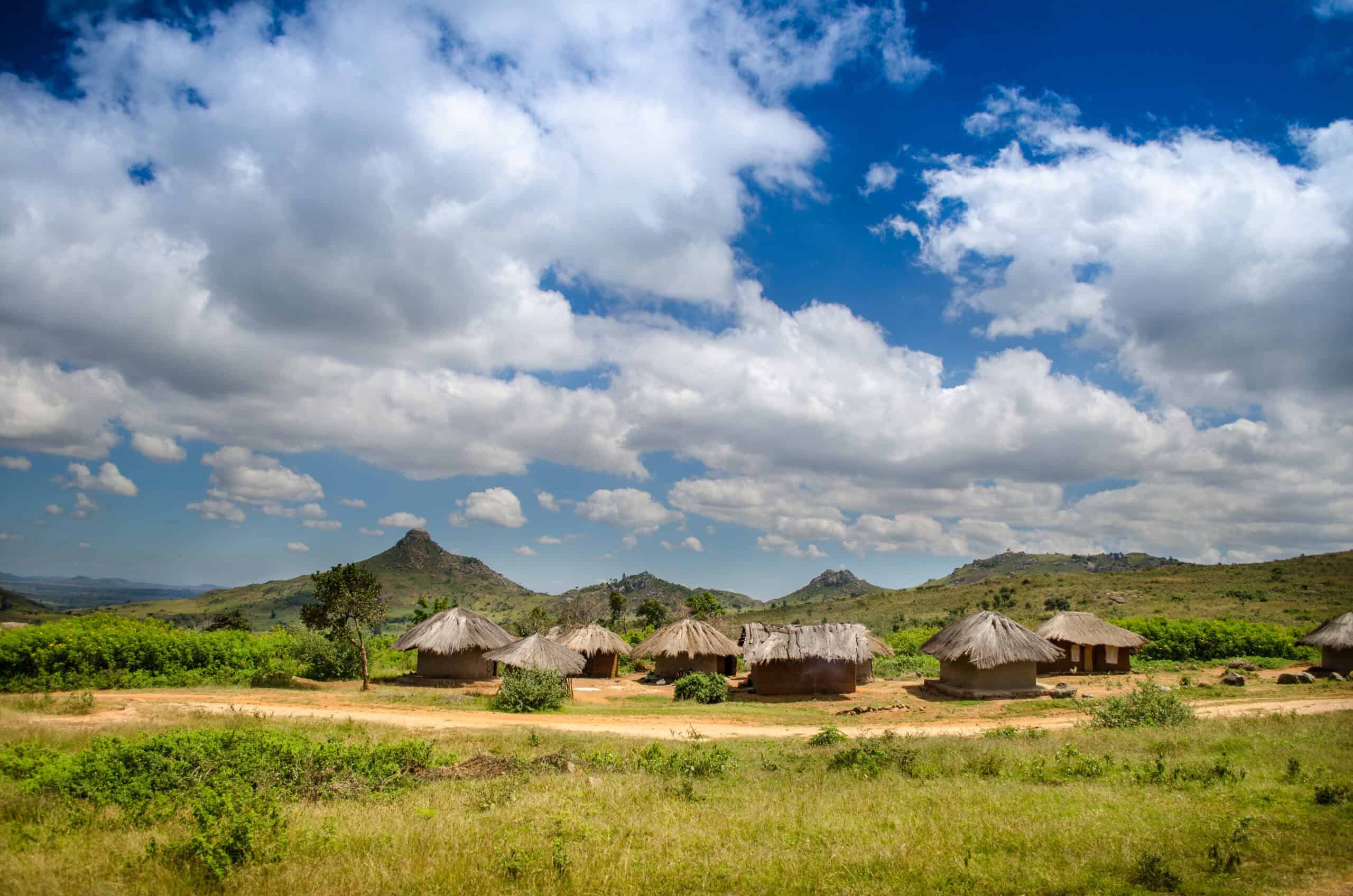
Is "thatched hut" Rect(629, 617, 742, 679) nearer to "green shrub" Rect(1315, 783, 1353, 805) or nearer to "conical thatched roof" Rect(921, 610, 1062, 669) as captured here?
"conical thatched roof" Rect(921, 610, 1062, 669)

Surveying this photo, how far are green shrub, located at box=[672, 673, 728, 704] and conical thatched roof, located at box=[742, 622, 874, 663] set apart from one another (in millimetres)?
1940

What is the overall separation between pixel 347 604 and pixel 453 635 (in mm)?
4707

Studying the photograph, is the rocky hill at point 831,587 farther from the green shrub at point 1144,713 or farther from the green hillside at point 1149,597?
the green shrub at point 1144,713

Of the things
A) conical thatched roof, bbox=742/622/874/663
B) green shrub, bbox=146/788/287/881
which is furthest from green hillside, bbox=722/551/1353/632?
green shrub, bbox=146/788/287/881

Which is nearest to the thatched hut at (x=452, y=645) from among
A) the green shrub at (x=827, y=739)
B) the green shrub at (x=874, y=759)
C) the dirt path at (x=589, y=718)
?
the dirt path at (x=589, y=718)

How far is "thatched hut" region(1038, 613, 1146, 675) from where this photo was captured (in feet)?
106

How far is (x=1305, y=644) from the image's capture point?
30.6 m

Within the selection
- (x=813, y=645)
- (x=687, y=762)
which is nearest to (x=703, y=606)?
(x=813, y=645)

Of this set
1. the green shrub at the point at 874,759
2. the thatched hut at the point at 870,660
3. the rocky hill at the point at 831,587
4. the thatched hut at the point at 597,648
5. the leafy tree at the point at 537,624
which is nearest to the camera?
the green shrub at the point at 874,759

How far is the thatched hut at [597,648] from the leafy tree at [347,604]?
10220 mm

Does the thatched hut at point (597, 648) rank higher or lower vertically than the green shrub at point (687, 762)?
lower

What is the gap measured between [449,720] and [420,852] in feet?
43.8

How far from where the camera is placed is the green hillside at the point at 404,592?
9825 cm

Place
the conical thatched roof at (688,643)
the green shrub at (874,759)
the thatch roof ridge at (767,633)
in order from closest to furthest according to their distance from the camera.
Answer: the green shrub at (874,759) < the thatch roof ridge at (767,633) < the conical thatched roof at (688,643)
